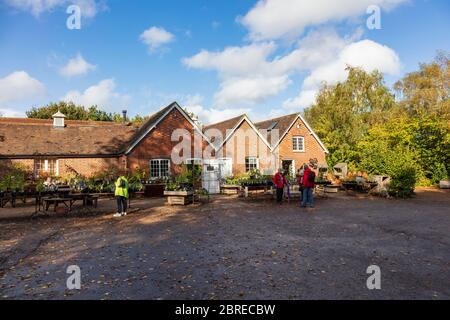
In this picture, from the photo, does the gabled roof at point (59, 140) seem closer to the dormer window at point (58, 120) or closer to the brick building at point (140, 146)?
the brick building at point (140, 146)

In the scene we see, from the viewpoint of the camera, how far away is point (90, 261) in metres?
7.34

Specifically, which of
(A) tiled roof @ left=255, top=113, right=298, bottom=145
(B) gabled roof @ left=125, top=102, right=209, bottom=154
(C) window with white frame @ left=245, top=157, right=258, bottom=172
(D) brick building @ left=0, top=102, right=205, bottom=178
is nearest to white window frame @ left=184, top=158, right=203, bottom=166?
(D) brick building @ left=0, top=102, right=205, bottom=178

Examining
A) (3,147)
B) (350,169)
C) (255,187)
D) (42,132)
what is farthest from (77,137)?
(350,169)

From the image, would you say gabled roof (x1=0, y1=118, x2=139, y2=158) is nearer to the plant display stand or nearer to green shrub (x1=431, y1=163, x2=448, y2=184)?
the plant display stand

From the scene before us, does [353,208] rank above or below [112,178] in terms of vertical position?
below

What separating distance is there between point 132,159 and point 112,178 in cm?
193

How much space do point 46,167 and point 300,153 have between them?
2180cm

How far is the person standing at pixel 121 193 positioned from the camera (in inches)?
515

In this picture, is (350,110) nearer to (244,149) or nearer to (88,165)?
(244,149)

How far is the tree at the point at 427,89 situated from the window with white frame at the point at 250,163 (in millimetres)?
17169

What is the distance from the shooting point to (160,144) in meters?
24.0

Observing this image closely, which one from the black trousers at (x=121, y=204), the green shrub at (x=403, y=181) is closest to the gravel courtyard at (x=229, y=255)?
the black trousers at (x=121, y=204)

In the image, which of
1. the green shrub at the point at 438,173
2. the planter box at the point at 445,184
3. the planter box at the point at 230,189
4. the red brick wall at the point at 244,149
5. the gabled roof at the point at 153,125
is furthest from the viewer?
the red brick wall at the point at 244,149
